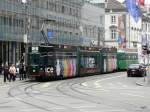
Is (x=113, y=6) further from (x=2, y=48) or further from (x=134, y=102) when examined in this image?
(x=134, y=102)

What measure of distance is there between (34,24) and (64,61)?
95.6ft

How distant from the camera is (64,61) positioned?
52.4 m

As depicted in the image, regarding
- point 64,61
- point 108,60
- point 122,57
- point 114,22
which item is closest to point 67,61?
point 64,61

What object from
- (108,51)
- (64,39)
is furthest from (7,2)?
(64,39)

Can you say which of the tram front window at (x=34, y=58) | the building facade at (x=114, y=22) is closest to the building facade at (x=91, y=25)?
the building facade at (x=114, y=22)

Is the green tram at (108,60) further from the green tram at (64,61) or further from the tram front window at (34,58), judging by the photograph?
the tram front window at (34,58)

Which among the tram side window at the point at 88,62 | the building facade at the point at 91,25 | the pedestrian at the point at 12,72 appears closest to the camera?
the pedestrian at the point at 12,72

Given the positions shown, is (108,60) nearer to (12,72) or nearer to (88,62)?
(88,62)

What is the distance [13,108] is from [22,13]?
5390cm

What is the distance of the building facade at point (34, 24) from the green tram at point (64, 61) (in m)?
7.84

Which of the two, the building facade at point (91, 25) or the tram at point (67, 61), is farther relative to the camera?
the building facade at point (91, 25)

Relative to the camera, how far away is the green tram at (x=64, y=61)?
159 ft

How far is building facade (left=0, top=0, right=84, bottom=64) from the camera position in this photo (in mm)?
71875

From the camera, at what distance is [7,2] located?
7125 cm
